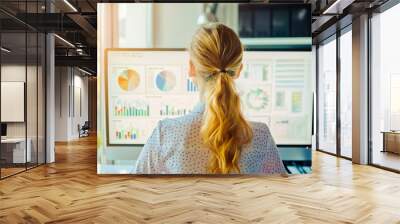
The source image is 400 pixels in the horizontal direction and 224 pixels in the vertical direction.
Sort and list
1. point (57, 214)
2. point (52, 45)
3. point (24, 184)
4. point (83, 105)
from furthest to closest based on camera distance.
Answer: point (83, 105), point (52, 45), point (24, 184), point (57, 214)

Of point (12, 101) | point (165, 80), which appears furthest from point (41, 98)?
point (165, 80)

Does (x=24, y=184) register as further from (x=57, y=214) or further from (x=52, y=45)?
(x=52, y=45)

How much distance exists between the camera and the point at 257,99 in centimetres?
555

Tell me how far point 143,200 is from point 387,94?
17.3 feet

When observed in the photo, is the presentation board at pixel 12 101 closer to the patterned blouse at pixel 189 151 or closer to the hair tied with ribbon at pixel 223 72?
the patterned blouse at pixel 189 151

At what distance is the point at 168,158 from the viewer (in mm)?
5477

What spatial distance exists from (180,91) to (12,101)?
3.24m

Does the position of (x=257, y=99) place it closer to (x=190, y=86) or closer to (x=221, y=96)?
(x=221, y=96)

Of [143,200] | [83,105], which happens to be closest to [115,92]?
[143,200]

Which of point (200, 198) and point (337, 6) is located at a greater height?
point (337, 6)

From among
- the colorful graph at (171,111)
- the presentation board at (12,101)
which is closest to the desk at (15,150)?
the presentation board at (12,101)

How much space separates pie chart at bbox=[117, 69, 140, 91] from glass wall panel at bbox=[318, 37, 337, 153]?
6.26 metres

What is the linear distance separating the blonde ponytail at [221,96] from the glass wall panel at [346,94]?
176 inches

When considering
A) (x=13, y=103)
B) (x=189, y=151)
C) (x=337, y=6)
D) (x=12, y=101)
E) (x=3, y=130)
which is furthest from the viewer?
(x=337, y=6)
